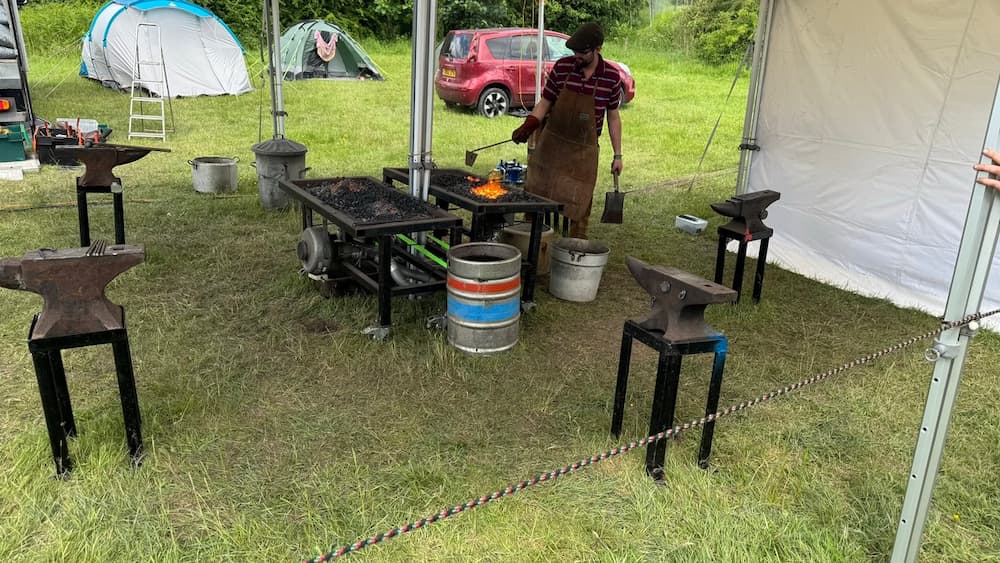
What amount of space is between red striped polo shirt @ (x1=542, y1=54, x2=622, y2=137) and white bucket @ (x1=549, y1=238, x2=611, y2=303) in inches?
45.1

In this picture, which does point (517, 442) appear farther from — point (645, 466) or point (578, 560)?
point (578, 560)

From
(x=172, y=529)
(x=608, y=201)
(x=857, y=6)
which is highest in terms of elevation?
(x=857, y=6)

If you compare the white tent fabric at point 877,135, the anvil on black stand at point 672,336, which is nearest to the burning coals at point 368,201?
the anvil on black stand at point 672,336

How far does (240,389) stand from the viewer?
140 inches

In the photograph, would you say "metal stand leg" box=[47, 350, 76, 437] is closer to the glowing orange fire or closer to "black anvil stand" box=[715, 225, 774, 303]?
the glowing orange fire

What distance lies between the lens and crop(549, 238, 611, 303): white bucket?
191 inches

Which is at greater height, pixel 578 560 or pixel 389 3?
pixel 389 3

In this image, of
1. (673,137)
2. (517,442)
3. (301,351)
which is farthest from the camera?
(673,137)

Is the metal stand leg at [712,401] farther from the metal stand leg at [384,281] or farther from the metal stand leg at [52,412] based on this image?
the metal stand leg at [52,412]

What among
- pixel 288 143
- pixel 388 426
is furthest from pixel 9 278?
pixel 288 143

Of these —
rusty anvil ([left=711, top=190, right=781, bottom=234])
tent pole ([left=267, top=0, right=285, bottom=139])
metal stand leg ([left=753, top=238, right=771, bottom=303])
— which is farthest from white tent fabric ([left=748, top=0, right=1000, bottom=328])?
tent pole ([left=267, top=0, right=285, bottom=139])

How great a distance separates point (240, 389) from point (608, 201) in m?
3.16

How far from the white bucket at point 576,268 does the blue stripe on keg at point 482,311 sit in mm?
948

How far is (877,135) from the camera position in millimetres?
5434
